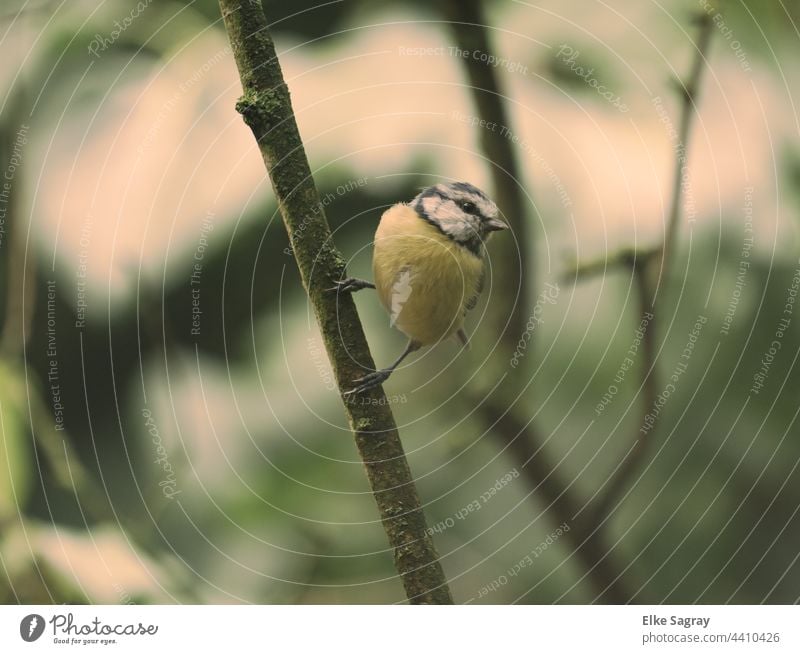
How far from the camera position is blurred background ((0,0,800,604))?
3.19 feet

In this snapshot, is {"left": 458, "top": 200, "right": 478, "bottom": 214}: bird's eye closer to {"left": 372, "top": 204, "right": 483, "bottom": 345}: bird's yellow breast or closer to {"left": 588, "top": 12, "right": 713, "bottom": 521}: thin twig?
{"left": 372, "top": 204, "right": 483, "bottom": 345}: bird's yellow breast

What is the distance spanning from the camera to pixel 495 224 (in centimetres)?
96

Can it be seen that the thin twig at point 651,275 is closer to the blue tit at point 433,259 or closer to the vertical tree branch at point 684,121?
the vertical tree branch at point 684,121

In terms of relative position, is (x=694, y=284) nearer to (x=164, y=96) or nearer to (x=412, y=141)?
(x=412, y=141)

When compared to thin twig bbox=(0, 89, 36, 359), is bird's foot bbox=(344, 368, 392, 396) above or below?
below

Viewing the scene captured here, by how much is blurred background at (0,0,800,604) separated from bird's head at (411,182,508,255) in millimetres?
22

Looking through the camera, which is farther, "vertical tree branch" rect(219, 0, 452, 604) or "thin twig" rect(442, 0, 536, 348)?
"thin twig" rect(442, 0, 536, 348)

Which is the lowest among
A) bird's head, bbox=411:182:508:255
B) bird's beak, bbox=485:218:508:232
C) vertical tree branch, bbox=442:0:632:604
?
vertical tree branch, bbox=442:0:632:604

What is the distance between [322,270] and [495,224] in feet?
0.80

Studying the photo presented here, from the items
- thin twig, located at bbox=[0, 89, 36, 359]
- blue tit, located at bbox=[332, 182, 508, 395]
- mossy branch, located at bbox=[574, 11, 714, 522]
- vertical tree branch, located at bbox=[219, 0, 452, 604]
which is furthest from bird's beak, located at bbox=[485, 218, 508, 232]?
thin twig, located at bbox=[0, 89, 36, 359]

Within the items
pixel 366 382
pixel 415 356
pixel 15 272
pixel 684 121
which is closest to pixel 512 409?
pixel 415 356

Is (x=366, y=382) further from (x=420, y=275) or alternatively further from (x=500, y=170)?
(x=500, y=170)
